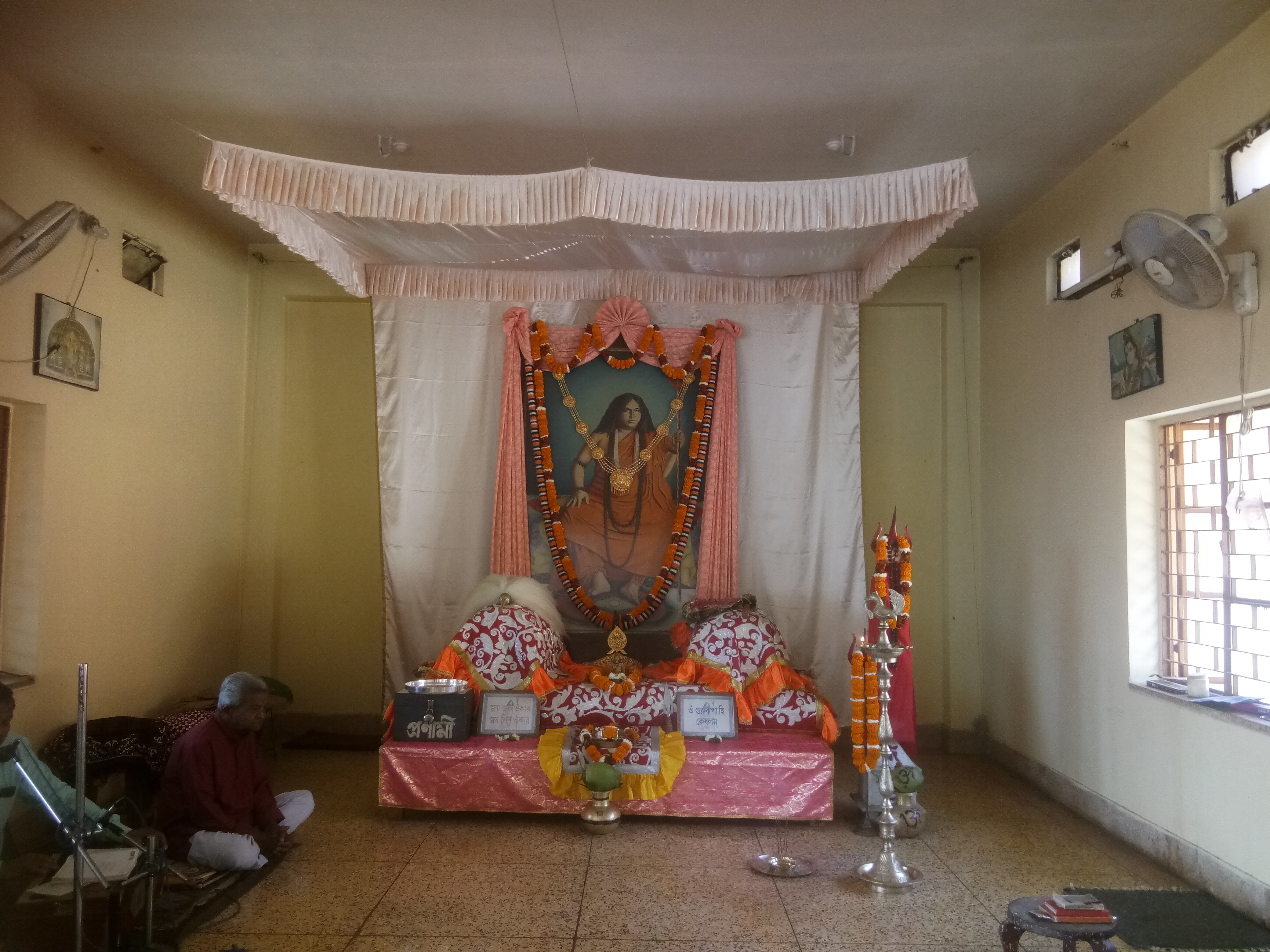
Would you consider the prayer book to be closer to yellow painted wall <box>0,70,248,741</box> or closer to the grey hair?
the grey hair

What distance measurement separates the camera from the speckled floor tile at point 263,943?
3.71 metres

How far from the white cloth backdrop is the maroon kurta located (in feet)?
6.74

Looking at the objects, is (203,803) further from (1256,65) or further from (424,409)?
(1256,65)

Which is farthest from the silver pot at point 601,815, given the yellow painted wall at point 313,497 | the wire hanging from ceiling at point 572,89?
the wire hanging from ceiling at point 572,89

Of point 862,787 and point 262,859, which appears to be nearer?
point 262,859

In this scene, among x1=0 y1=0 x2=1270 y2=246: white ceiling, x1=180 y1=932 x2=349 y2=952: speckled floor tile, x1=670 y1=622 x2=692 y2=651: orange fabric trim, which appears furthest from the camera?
x1=670 y1=622 x2=692 y2=651: orange fabric trim

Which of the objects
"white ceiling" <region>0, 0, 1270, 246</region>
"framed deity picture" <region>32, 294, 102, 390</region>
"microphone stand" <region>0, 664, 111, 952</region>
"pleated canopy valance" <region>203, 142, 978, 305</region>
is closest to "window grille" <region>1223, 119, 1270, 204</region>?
"white ceiling" <region>0, 0, 1270, 246</region>

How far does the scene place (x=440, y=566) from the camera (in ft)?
22.1

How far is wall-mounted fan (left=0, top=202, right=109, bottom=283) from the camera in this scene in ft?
13.3

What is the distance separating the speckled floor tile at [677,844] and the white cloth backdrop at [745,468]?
1.76m

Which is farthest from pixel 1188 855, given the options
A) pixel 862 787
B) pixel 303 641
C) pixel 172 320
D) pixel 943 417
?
pixel 172 320

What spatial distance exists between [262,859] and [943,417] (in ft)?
18.0

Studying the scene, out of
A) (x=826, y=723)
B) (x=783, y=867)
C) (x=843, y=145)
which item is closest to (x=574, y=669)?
(x=826, y=723)

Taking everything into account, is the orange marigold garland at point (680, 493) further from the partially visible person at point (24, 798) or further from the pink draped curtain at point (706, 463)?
the partially visible person at point (24, 798)
